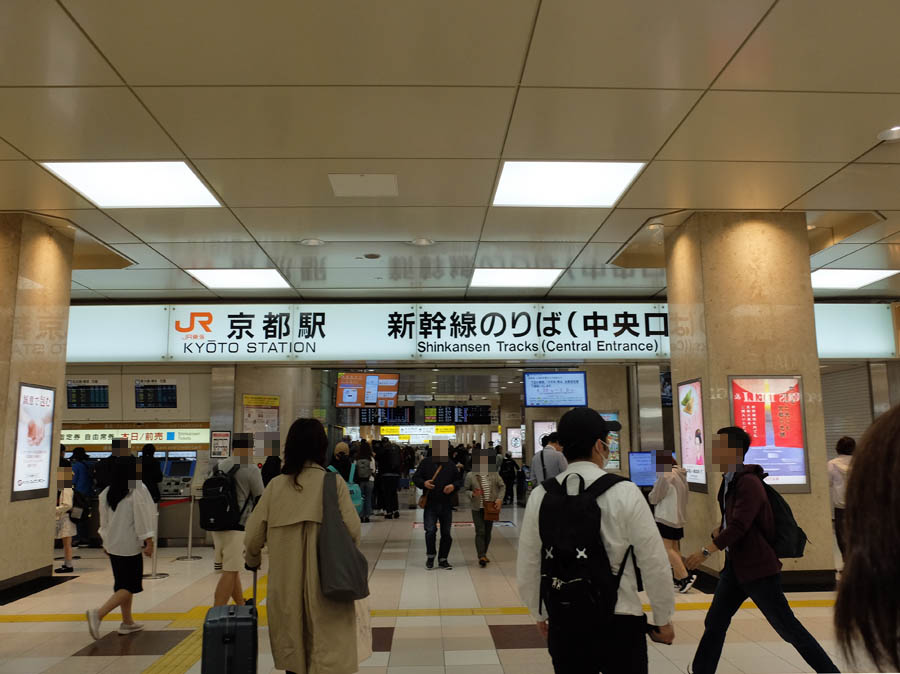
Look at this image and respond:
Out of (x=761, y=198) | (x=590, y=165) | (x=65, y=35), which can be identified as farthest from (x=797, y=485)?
(x=65, y=35)

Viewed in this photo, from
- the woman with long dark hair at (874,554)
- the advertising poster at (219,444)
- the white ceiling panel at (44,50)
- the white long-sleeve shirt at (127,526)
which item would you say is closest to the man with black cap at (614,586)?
the woman with long dark hair at (874,554)

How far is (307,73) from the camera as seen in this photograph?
13.0 feet

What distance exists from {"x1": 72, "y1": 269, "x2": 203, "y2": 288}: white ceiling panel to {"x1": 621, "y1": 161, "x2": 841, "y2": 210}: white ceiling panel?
525 cm

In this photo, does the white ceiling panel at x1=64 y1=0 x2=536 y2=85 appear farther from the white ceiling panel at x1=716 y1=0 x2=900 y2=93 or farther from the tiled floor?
the tiled floor

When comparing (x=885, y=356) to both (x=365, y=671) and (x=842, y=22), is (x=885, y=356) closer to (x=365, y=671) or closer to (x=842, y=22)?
(x=842, y=22)

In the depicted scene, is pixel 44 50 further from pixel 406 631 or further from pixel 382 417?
pixel 382 417

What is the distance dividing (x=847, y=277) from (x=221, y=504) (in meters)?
7.69

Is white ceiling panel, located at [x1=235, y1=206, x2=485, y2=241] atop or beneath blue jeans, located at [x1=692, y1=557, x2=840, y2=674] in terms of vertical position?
atop

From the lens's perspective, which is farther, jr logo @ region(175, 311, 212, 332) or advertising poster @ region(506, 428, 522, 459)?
advertising poster @ region(506, 428, 522, 459)

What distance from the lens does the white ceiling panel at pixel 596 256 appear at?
735 centimetres

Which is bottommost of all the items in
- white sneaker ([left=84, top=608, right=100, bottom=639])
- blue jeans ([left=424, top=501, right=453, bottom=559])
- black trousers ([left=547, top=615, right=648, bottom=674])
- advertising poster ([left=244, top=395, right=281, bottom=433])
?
white sneaker ([left=84, top=608, right=100, bottom=639])

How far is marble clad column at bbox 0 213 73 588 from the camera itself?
603 centimetres

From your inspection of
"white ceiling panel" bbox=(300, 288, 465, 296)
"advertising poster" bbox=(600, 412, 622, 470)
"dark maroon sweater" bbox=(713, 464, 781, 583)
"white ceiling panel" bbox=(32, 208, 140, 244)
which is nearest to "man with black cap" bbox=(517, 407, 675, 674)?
"dark maroon sweater" bbox=(713, 464, 781, 583)

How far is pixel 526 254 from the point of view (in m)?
7.55
